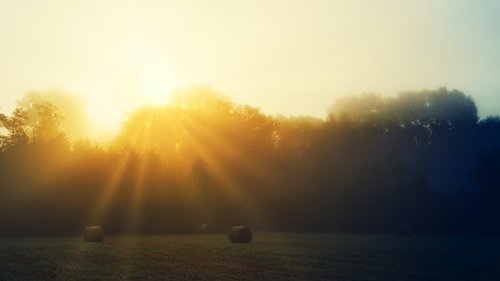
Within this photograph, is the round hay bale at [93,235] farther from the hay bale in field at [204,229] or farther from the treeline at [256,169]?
the hay bale in field at [204,229]

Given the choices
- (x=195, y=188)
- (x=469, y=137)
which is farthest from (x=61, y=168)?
(x=469, y=137)

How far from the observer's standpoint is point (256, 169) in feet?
256

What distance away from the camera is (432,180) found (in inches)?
3684

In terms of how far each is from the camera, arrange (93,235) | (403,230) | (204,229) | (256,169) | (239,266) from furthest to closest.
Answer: (256,169), (204,229), (403,230), (93,235), (239,266)

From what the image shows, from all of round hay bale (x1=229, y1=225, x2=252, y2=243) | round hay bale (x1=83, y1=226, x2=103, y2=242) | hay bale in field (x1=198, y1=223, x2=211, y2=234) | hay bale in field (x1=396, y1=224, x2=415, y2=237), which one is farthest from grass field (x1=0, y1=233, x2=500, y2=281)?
hay bale in field (x1=198, y1=223, x2=211, y2=234)

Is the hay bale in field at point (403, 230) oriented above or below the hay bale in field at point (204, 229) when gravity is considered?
below

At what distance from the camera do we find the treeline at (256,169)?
5194 cm

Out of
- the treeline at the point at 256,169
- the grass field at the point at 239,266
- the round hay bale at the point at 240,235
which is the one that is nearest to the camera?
the grass field at the point at 239,266

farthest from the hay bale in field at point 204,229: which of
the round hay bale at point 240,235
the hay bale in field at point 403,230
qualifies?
the hay bale in field at point 403,230

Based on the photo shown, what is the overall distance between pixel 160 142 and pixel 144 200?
93.8 feet

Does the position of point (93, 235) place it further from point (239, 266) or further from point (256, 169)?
point (256, 169)

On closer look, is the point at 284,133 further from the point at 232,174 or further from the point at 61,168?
the point at 61,168

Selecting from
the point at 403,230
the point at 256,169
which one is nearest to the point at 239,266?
the point at 403,230

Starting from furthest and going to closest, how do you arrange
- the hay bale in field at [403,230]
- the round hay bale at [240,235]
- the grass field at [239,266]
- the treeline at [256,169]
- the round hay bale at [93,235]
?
the hay bale in field at [403,230] < the treeline at [256,169] < the round hay bale at [240,235] < the round hay bale at [93,235] < the grass field at [239,266]
